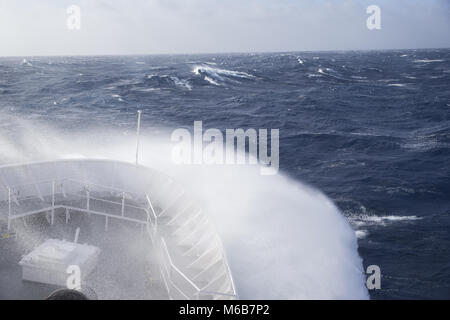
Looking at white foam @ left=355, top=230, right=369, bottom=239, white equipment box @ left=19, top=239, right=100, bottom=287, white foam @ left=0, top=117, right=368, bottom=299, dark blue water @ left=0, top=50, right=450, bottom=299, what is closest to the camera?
white equipment box @ left=19, top=239, right=100, bottom=287

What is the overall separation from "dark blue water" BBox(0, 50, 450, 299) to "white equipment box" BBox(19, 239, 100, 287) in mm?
10823

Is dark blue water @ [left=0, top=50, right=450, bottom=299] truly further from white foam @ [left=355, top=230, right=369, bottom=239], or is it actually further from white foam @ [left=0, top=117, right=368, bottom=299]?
white foam @ [left=0, top=117, right=368, bottom=299]

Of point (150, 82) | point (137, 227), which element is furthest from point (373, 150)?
point (150, 82)

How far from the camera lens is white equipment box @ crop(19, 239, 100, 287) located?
9.20m

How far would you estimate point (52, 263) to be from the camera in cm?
922

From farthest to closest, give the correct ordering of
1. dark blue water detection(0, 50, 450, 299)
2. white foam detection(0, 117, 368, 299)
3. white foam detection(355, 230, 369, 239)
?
white foam detection(355, 230, 369, 239) → dark blue water detection(0, 50, 450, 299) → white foam detection(0, 117, 368, 299)

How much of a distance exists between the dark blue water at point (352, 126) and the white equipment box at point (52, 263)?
10823 mm

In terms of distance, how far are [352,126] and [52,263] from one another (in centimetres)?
3860

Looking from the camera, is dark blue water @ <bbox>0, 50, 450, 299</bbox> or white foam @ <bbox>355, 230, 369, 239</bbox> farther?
white foam @ <bbox>355, 230, 369, 239</bbox>

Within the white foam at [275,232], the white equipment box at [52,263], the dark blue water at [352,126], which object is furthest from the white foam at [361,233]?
the white equipment box at [52,263]

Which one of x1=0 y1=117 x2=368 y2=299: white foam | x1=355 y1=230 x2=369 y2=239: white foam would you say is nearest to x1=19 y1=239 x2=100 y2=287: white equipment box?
x1=0 y1=117 x2=368 y2=299: white foam

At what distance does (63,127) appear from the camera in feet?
124

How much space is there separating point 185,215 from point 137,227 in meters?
1.63

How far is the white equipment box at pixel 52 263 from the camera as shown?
9203mm
